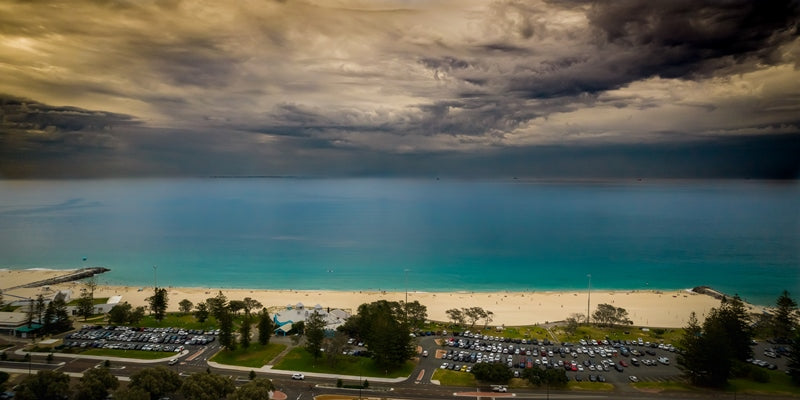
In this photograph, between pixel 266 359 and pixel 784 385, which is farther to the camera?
pixel 266 359

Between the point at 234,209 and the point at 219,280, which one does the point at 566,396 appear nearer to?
the point at 219,280

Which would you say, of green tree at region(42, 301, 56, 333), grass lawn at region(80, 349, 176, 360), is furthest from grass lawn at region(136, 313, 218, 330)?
grass lawn at region(80, 349, 176, 360)

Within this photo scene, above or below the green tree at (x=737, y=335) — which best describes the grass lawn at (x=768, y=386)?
below

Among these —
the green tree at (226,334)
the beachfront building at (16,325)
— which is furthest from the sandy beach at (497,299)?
the green tree at (226,334)

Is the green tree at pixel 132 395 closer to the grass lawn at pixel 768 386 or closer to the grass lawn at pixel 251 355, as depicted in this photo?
the grass lawn at pixel 251 355

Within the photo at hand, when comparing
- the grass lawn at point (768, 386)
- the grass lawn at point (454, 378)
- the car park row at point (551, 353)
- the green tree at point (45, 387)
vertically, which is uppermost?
the green tree at point (45, 387)

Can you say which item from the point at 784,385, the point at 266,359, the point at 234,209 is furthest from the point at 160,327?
the point at 234,209
